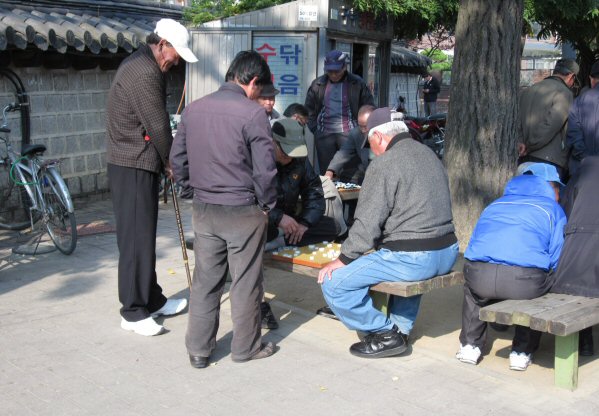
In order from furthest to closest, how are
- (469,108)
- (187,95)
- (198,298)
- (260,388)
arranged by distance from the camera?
(187,95) < (469,108) < (198,298) < (260,388)

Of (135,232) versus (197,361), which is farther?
(135,232)

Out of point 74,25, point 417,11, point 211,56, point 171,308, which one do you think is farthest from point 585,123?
point 74,25

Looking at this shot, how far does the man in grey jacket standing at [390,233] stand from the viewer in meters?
→ 4.63

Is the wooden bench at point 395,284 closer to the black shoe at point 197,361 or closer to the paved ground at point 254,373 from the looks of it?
the paved ground at point 254,373

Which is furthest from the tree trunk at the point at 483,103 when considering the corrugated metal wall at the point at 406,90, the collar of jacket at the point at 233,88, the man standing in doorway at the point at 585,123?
the corrugated metal wall at the point at 406,90

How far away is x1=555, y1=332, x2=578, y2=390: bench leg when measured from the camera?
4402mm

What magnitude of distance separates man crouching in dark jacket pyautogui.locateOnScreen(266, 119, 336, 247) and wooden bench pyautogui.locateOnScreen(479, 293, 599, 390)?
61.3 inches

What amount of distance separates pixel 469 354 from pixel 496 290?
499 mm

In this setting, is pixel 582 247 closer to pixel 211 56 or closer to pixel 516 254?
pixel 516 254

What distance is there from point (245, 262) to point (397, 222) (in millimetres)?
925

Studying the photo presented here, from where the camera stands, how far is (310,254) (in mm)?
5379

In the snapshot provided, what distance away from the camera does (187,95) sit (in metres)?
10.9

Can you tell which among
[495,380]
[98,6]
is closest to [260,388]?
[495,380]

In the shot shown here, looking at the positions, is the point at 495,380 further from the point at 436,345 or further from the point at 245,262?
the point at 245,262
